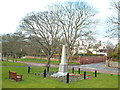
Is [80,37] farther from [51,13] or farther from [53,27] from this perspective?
[51,13]

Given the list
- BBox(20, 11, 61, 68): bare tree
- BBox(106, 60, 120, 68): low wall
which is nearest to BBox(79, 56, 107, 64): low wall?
BBox(106, 60, 120, 68): low wall

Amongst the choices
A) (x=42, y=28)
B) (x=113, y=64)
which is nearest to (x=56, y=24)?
(x=42, y=28)

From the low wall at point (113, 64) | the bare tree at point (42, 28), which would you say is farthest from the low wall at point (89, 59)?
the bare tree at point (42, 28)

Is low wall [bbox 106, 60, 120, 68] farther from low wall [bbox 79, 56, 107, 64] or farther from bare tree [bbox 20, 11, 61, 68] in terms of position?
bare tree [bbox 20, 11, 61, 68]

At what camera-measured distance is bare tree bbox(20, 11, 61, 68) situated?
23.1m

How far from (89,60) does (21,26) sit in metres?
27.1

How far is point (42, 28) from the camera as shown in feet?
78.9

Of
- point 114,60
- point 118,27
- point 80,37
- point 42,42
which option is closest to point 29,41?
point 42,42

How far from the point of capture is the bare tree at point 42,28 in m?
23.1

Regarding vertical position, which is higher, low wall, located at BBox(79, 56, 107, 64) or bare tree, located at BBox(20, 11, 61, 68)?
bare tree, located at BBox(20, 11, 61, 68)

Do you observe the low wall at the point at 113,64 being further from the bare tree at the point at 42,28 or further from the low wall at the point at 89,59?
the bare tree at the point at 42,28

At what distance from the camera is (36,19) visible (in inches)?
907

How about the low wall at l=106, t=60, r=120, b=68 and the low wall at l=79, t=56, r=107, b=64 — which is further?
the low wall at l=79, t=56, r=107, b=64

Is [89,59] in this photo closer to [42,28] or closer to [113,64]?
[113,64]
